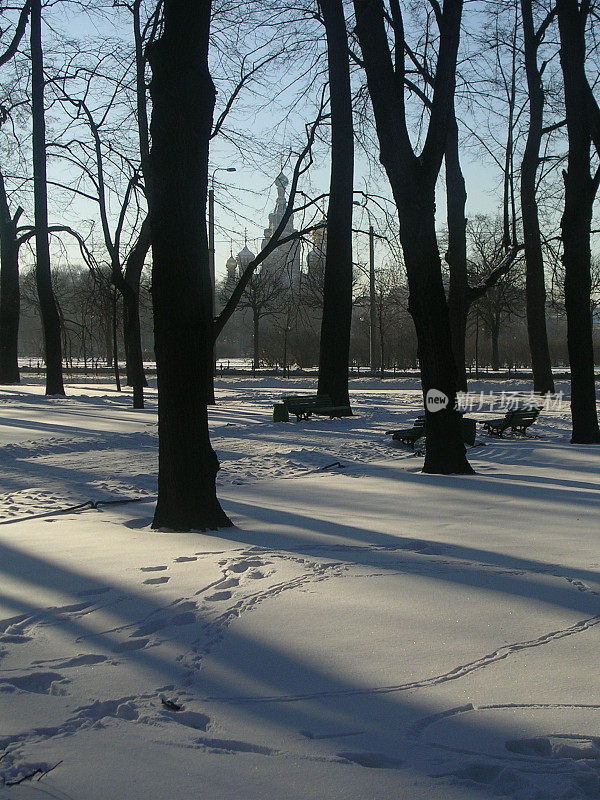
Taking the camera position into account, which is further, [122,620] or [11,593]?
[11,593]

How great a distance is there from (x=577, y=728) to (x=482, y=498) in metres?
6.05

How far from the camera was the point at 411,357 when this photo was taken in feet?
194

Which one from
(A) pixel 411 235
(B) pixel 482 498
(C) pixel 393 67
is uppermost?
(C) pixel 393 67

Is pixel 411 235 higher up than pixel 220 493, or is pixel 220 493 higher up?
pixel 411 235

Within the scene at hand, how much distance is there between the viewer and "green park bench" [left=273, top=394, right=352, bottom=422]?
64.4 feet

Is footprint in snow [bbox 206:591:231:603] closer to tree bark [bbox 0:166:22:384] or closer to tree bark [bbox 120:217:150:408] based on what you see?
tree bark [bbox 120:217:150:408]

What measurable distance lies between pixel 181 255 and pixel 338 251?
43.7 ft

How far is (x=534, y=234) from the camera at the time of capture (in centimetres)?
2409

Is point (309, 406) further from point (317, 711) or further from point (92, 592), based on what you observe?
point (317, 711)

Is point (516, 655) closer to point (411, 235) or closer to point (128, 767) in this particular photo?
point (128, 767)

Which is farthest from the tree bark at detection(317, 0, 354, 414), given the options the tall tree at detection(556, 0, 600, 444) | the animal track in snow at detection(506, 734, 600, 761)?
the animal track in snow at detection(506, 734, 600, 761)

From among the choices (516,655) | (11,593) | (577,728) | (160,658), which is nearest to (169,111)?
(11,593)

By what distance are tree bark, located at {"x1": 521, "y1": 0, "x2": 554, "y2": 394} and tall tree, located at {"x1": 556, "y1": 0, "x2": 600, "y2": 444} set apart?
6580 mm

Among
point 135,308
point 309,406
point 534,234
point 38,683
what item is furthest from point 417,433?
point 534,234
